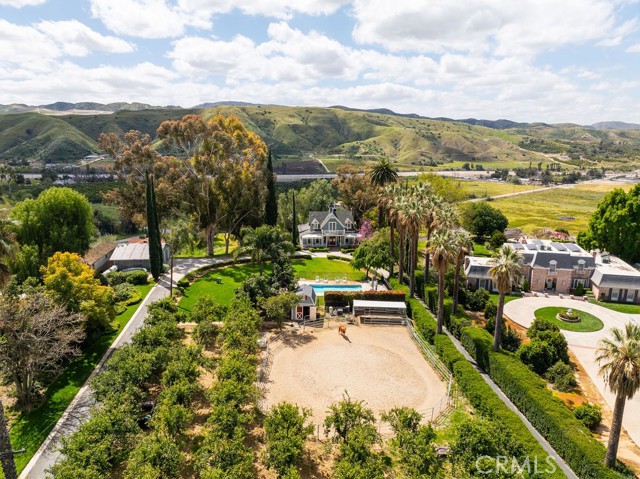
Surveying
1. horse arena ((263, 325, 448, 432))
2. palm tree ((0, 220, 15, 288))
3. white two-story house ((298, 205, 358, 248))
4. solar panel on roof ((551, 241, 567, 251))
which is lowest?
horse arena ((263, 325, 448, 432))

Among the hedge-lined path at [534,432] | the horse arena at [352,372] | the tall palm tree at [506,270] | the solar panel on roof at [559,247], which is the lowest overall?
the horse arena at [352,372]

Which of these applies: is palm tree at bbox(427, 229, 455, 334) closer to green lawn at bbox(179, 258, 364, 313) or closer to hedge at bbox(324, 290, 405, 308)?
hedge at bbox(324, 290, 405, 308)

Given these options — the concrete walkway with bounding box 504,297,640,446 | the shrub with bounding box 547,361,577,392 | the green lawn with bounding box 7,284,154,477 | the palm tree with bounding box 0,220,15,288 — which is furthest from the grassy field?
the palm tree with bounding box 0,220,15,288

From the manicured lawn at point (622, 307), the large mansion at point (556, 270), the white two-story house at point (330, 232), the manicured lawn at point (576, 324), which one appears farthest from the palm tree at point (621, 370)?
the white two-story house at point (330, 232)

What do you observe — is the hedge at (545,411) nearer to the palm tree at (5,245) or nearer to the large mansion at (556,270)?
the large mansion at (556,270)

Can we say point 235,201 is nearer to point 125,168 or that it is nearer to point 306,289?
point 125,168

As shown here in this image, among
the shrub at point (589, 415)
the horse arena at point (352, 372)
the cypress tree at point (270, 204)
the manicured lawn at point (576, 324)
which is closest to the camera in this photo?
the shrub at point (589, 415)
